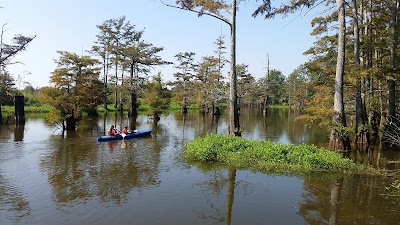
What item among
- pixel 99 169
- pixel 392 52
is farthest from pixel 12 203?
pixel 392 52

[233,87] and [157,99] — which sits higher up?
[233,87]

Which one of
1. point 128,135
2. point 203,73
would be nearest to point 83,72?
point 128,135

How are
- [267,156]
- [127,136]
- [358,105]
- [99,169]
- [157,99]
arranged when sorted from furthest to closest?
1. [157,99]
2. [127,136]
3. [358,105]
4. [267,156]
5. [99,169]

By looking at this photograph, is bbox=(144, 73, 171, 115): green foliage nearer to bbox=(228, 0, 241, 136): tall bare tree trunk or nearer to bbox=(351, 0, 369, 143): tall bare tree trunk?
bbox=(228, 0, 241, 136): tall bare tree trunk

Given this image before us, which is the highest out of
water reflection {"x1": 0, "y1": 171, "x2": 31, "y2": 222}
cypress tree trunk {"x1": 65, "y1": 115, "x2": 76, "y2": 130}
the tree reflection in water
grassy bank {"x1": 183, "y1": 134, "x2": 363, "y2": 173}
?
cypress tree trunk {"x1": 65, "y1": 115, "x2": 76, "y2": 130}

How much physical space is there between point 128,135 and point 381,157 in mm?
13106

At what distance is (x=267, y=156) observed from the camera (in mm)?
11938

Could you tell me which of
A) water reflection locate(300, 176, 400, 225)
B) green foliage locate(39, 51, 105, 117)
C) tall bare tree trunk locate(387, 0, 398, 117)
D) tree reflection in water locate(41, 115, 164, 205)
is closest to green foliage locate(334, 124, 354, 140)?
tall bare tree trunk locate(387, 0, 398, 117)

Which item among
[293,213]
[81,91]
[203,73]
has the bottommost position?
[293,213]

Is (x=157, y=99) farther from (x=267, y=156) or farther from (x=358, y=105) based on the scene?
(x=267, y=156)

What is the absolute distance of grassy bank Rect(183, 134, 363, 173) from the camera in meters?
11.2

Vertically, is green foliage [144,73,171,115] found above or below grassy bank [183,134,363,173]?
above

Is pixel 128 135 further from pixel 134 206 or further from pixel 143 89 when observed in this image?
pixel 143 89

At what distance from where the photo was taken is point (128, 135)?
755 inches
